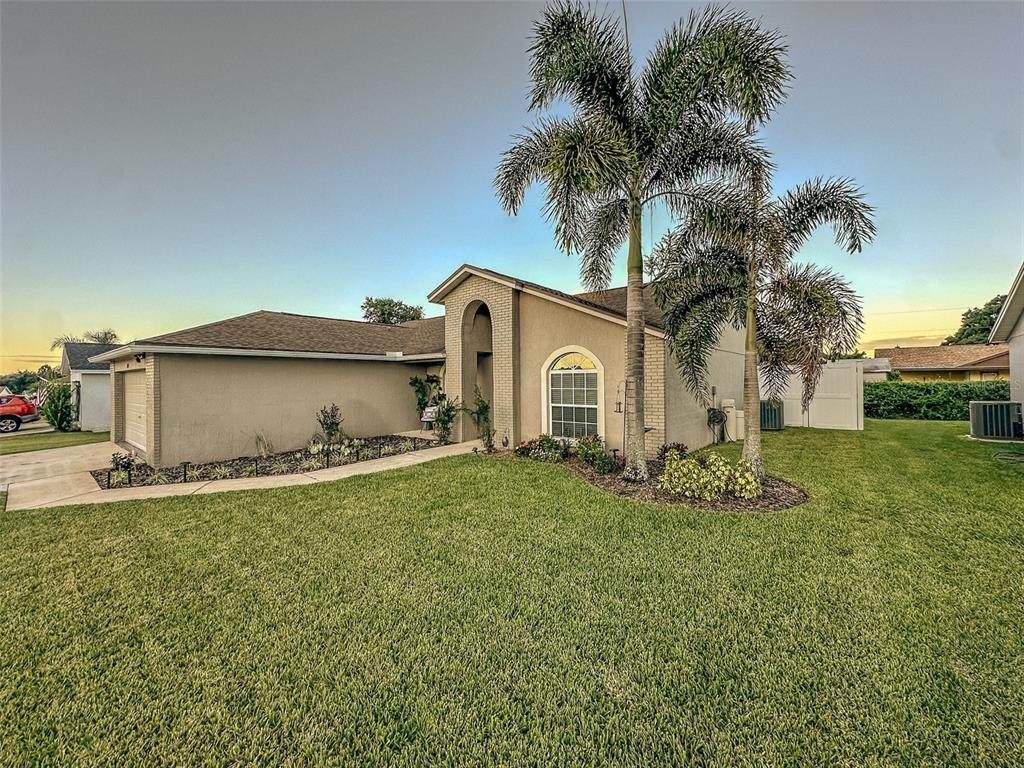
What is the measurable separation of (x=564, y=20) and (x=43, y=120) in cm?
1432

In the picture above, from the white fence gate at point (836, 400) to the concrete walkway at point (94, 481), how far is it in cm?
1405

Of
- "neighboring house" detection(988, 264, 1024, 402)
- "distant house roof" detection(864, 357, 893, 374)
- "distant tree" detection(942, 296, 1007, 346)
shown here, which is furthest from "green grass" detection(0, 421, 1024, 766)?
"distant tree" detection(942, 296, 1007, 346)

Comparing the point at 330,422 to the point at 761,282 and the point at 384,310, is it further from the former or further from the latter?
the point at 384,310

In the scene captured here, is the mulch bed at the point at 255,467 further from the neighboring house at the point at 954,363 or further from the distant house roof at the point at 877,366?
the neighboring house at the point at 954,363

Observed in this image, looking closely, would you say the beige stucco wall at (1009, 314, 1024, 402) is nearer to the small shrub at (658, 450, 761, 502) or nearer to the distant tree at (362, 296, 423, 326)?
the small shrub at (658, 450, 761, 502)

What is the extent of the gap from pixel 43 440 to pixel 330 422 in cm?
1327

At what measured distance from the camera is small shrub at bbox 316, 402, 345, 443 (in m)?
12.2

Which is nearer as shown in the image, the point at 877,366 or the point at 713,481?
the point at 713,481

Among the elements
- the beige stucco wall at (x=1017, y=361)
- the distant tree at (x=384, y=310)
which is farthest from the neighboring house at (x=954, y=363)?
the distant tree at (x=384, y=310)

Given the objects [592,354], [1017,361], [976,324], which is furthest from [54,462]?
[976,324]

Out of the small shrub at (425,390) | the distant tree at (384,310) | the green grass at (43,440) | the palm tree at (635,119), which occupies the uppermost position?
the distant tree at (384,310)

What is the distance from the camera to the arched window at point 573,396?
34.0 feet

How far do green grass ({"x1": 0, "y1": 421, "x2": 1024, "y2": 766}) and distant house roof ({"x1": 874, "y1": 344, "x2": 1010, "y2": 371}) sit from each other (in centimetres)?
3100

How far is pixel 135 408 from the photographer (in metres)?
12.1
